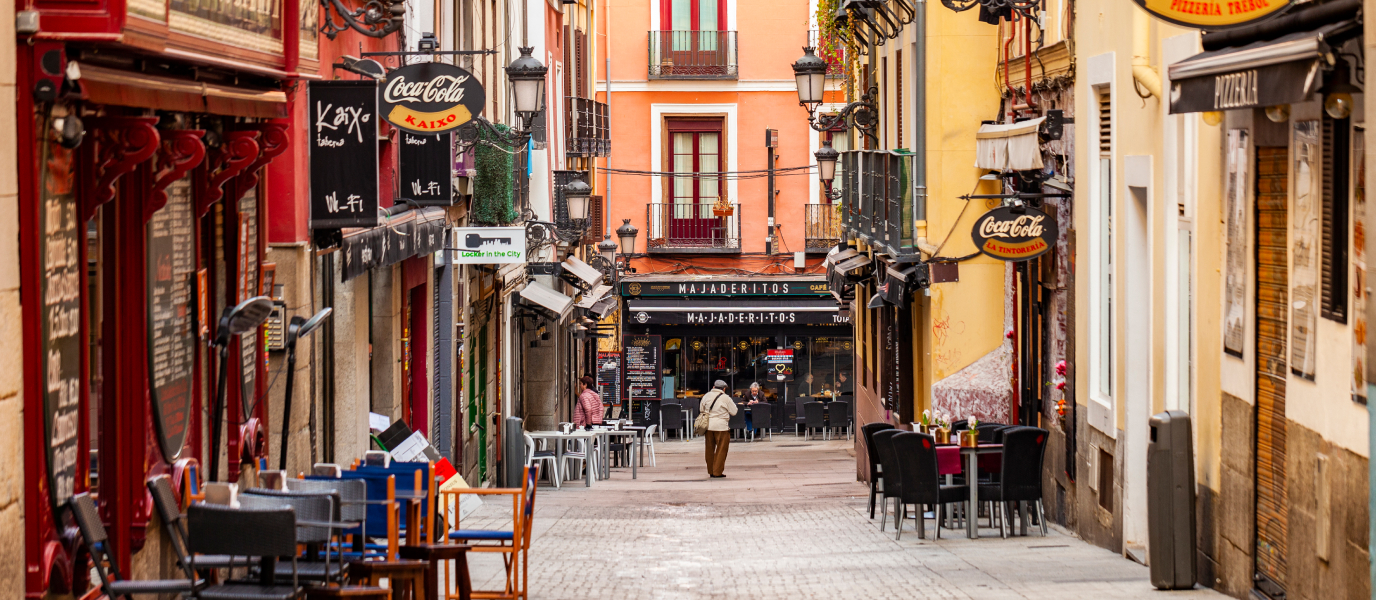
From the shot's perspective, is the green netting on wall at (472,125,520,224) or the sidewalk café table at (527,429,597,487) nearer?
the green netting on wall at (472,125,520,224)

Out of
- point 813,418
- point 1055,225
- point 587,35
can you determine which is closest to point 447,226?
point 1055,225

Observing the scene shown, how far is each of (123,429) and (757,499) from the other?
1205 centimetres

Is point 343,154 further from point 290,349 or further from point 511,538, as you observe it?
point 511,538

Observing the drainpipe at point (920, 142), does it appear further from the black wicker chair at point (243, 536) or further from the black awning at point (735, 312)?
the black awning at point (735, 312)

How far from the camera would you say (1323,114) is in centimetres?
746

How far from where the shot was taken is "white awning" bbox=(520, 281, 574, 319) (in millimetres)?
23203

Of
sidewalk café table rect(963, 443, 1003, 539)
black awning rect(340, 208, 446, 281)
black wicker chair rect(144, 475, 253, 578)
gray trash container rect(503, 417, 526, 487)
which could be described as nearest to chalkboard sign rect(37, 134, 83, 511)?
black wicker chair rect(144, 475, 253, 578)

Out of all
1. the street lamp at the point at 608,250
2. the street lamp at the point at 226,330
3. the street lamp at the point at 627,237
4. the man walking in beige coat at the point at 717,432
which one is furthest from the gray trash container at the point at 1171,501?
the street lamp at the point at 608,250

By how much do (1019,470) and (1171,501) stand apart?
3447 mm

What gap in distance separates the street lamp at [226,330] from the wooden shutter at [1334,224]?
212 inches

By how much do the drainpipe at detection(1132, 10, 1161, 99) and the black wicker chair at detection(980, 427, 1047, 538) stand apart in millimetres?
3124

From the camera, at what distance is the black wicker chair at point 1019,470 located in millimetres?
12656

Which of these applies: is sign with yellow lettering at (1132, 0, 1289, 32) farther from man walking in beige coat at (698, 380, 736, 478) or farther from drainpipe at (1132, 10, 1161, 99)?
man walking in beige coat at (698, 380, 736, 478)

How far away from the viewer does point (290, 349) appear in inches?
377
